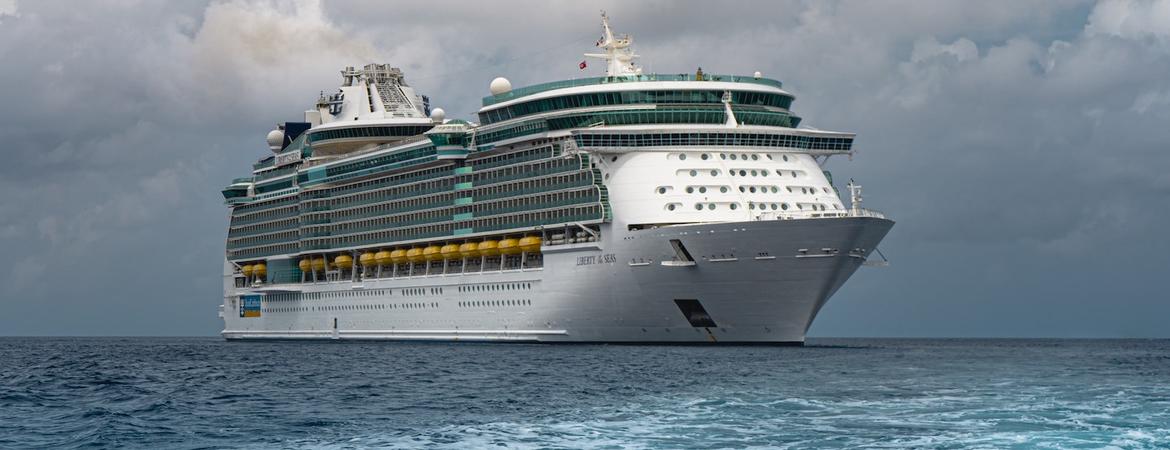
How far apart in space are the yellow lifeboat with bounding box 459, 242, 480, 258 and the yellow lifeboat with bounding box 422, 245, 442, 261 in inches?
109

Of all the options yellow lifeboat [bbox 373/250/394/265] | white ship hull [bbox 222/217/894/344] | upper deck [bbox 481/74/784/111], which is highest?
upper deck [bbox 481/74/784/111]

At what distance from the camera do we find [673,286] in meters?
63.0

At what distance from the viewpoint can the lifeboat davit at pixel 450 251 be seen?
256 feet

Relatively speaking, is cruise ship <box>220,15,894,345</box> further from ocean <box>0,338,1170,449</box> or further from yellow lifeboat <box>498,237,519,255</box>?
ocean <box>0,338,1170,449</box>

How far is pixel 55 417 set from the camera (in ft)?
116

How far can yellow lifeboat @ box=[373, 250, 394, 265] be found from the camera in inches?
3332

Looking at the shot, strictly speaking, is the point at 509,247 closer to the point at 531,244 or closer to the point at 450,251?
the point at 531,244

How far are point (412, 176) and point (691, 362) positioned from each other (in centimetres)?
3597

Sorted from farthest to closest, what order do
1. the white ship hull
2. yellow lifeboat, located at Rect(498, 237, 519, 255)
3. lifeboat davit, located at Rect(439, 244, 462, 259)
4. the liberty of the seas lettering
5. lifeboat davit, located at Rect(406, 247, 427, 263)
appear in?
lifeboat davit, located at Rect(406, 247, 427, 263) < lifeboat davit, located at Rect(439, 244, 462, 259) < yellow lifeboat, located at Rect(498, 237, 519, 255) < the liberty of the seas lettering < the white ship hull

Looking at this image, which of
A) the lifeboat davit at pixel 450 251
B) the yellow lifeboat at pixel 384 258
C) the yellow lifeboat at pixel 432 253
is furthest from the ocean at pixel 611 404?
the yellow lifeboat at pixel 384 258

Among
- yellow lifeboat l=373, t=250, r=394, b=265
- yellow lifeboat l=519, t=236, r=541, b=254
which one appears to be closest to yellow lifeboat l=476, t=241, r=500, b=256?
yellow lifeboat l=519, t=236, r=541, b=254

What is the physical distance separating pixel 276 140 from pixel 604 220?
46722 millimetres

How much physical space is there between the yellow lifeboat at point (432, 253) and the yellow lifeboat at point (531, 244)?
9.08 meters

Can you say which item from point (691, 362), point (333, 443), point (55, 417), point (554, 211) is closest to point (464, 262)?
point (554, 211)
